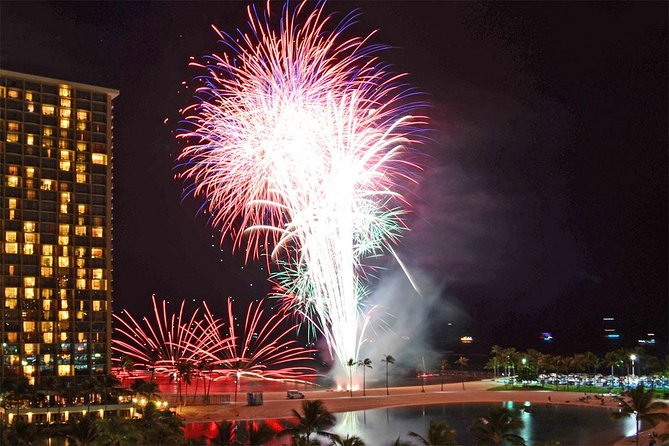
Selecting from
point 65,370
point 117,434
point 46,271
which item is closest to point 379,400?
point 65,370

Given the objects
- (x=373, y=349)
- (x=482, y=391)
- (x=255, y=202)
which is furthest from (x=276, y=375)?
(x=255, y=202)

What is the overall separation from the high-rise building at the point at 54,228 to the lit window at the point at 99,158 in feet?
0.35

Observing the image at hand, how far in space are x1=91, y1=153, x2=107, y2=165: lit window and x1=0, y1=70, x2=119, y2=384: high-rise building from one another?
4.2 inches

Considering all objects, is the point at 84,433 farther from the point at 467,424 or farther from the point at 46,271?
the point at 46,271

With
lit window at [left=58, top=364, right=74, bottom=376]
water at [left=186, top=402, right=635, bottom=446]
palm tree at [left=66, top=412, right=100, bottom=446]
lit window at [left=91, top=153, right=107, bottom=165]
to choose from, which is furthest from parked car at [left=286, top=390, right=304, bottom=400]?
palm tree at [left=66, top=412, right=100, bottom=446]

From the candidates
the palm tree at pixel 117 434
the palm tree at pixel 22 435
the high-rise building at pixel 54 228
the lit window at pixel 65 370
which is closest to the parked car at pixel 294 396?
the high-rise building at pixel 54 228

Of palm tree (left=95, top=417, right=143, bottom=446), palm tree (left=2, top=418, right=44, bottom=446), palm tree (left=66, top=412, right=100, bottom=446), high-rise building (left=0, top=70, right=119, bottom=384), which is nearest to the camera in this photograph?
palm tree (left=95, top=417, right=143, bottom=446)

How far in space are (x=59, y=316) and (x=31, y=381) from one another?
275 inches

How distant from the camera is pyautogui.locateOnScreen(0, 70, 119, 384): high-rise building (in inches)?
2896

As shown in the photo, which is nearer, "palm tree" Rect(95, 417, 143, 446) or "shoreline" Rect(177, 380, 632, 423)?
"palm tree" Rect(95, 417, 143, 446)

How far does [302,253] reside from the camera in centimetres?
6419

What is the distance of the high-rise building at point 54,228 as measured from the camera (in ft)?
241

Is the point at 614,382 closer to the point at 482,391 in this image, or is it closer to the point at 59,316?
the point at 482,391

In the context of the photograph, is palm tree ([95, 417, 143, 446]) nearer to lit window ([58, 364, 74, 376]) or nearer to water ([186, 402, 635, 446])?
water ([186, 402, 635, 446])
